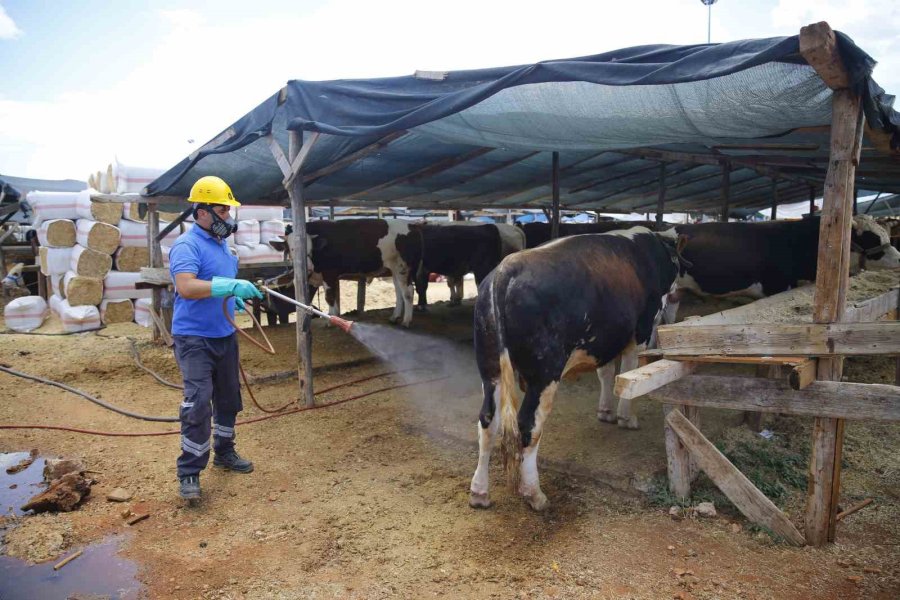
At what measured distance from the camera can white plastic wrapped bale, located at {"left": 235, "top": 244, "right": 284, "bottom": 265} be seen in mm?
13797

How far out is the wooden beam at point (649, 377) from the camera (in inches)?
119

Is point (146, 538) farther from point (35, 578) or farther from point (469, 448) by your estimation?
point (469, 448)

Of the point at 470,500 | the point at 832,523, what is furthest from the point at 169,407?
the point at 832,523

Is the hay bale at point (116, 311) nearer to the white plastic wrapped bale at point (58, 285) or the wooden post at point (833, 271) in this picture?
the white plastic wrapped bale at point (58, 285)

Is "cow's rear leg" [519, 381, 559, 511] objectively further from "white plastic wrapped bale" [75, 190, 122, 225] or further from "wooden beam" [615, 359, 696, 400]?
"white plastic wrapped bale" [75, 190, 122, 225]

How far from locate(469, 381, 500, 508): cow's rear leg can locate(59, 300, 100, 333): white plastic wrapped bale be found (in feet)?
34.1

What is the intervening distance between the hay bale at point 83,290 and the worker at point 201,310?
28.7ft

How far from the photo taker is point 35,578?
11.2 ft

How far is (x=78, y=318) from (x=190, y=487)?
891 centimetres

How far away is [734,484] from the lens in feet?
12.0

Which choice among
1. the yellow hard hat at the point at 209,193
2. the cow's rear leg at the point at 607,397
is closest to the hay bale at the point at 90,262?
the yellow hard hat at the point at 209,193

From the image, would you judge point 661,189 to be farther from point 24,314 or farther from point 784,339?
point 24,314

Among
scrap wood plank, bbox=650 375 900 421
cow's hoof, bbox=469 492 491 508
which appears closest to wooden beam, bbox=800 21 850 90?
scrap wood plank, bbox=650 375 900 421

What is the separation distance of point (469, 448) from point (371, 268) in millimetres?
5950
